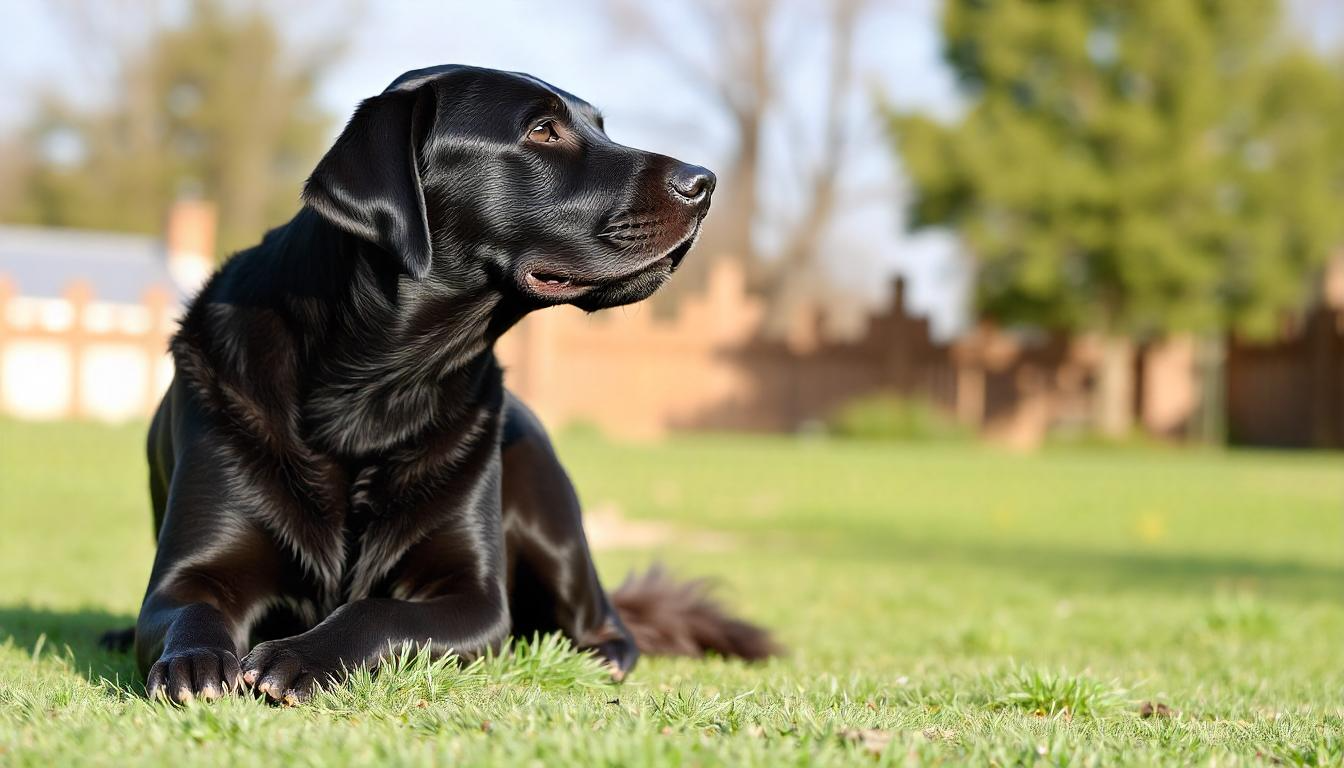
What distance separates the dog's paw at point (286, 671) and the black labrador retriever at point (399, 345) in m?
0.35

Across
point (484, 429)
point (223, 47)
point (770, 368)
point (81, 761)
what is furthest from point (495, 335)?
point (223, 47)

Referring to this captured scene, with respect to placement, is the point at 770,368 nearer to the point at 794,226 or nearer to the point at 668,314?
the point at 794,226

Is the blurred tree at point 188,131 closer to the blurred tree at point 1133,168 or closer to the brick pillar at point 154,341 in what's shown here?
the brick pillar at point 154,341

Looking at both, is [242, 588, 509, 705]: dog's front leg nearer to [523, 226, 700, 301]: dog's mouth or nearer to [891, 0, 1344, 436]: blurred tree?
[523, 226, 700, 301]: dog's mouth

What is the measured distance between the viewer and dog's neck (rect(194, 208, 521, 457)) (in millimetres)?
3510

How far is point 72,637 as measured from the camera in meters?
4.19

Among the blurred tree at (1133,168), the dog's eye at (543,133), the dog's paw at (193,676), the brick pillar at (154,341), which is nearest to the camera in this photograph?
the dog's paw at (193,676)

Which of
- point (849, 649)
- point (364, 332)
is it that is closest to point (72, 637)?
point (364, 332)

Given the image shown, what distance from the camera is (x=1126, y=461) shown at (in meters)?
22.2

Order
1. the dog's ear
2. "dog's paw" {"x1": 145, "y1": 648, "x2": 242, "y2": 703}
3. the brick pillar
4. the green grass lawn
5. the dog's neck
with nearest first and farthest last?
the green grass lawn
"dog's paw" {"x1": 145, "y1": 648, "x2": 242, "y2": 703}
the dog's ear
the dog's neck
the brick pillar

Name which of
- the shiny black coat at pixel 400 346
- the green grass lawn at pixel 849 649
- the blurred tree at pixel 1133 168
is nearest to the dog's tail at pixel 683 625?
the green grass lawn at pixel 849 649

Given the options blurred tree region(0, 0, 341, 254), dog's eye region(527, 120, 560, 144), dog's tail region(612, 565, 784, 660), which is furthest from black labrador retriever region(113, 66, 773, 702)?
blurred tree region(0, 0, 341, 254)

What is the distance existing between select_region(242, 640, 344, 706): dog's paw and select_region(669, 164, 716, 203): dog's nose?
1.44 m

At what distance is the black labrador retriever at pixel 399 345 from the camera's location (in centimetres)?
336
